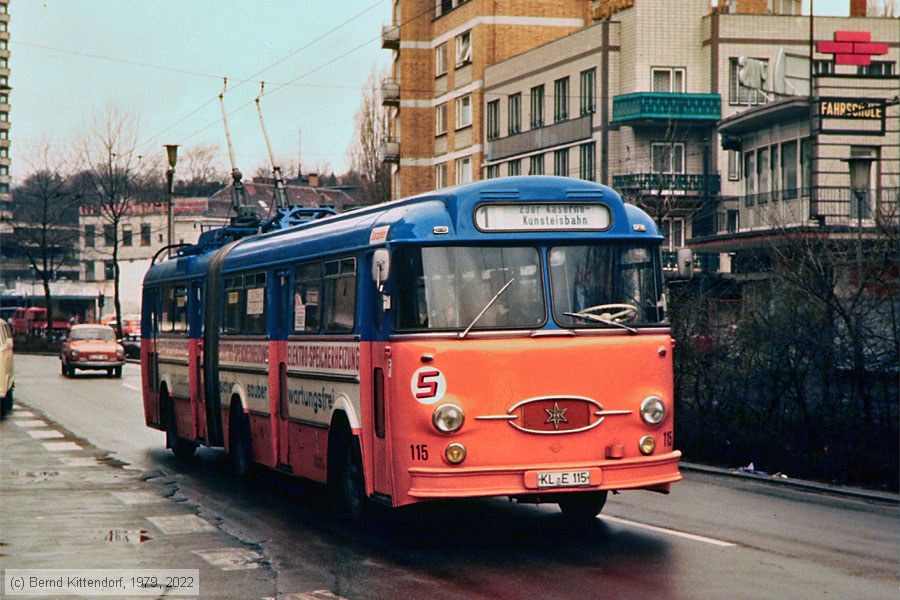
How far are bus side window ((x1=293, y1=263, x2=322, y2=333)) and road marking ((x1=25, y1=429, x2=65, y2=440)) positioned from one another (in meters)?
10.4

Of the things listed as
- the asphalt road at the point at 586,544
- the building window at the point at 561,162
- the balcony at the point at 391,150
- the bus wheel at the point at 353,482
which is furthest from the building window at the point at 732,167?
the bus wheel at the point at 353,482

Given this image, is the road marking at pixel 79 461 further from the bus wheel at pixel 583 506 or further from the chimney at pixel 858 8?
the chimney at pixel 858 8

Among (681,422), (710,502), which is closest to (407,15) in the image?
(681,422)

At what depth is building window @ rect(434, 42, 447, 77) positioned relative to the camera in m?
71.1

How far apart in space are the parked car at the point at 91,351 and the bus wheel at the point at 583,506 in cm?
3442

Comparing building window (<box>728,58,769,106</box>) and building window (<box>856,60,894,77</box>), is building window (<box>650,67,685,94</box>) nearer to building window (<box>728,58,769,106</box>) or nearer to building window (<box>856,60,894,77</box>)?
building window (<box>728,58,769,106</box>)

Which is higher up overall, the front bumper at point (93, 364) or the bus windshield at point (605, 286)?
the bus windshield at point (605, 286)

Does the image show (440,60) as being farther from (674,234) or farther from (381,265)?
(381,265)

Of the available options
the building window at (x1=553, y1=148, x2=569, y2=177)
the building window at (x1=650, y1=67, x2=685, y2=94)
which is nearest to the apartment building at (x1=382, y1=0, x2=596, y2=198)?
the building window at (x1=553, y1=148, x2=569, y2=177)

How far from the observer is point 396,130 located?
75625 mm

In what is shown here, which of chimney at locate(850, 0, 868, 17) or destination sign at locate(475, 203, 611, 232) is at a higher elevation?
chimney at locate(850, 0, 868, 17)

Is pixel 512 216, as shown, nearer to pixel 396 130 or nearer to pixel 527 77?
pixel 527 77

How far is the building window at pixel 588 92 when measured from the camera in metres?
57.0

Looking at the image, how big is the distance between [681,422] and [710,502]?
4.85m
